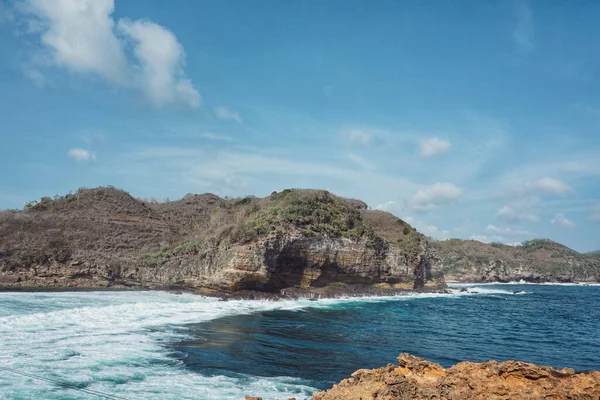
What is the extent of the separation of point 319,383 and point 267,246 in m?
24.2

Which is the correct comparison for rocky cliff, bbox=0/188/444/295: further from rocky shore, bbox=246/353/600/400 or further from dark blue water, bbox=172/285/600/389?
rocky shore, bbox=246/353/600/400

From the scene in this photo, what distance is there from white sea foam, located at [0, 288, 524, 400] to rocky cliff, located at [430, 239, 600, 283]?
8002cm

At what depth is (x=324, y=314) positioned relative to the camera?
94.1 ft

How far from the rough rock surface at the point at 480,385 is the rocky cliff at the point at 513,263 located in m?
89.7

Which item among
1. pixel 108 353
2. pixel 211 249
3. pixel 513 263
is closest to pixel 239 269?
pixel 211 249

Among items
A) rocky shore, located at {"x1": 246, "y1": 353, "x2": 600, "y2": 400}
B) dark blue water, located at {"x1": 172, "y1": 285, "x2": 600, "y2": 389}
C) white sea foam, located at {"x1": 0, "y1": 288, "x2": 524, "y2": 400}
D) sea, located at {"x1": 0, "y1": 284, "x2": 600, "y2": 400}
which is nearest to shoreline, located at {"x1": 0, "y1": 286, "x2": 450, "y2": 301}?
sea, located at {"x1": 0, "y1": 284, "x2": 600, "y2": 400}

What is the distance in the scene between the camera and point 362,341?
19.7m

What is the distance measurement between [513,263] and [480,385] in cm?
11923

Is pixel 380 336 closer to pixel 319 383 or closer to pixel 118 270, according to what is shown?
pixel 319 383

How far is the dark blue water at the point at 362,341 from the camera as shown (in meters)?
14.6

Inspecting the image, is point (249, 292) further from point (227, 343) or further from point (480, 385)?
point (480, 385)

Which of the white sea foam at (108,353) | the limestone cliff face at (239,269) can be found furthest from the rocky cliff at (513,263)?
the white sea foam at (108,353)

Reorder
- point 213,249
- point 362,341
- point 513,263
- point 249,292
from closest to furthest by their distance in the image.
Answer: point 362,341 → point 249,292 → point 213,249 → point 513,263

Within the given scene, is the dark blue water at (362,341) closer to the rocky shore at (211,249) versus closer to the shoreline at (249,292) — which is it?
the shoreline at (249,292)
